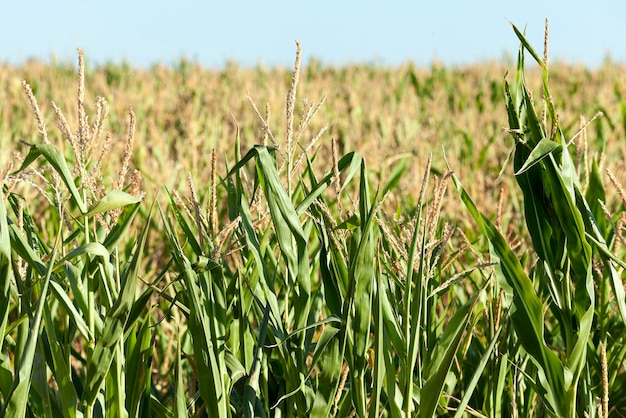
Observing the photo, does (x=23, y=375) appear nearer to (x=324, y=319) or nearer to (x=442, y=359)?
(x=324, y=319)

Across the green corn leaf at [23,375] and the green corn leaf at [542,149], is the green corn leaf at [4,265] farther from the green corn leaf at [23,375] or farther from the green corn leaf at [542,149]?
the green corn leaf at [542,149]

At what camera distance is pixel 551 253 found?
3.74 ft

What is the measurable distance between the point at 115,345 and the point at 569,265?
63 centimetres

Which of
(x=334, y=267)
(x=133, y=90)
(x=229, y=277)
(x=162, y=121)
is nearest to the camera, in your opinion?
(x=334, y=267)

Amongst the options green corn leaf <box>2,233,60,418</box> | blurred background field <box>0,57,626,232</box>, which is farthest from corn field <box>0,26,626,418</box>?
blurred background field <box>0,57,626,232</box>

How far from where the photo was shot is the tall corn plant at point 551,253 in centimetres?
106

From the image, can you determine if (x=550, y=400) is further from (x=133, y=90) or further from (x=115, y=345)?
(x=133, y=90)

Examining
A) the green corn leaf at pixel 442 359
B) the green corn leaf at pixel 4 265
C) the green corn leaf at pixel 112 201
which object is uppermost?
the green corn leaf at pixel 112 201

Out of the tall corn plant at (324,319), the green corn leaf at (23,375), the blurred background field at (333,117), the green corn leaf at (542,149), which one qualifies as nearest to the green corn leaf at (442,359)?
the tall corn plant at (324,319)

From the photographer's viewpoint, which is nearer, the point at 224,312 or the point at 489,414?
the point at 224,312

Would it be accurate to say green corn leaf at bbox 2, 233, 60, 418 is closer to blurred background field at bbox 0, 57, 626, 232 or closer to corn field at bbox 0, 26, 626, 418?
corn field at bbox 0, 26, 626, 418

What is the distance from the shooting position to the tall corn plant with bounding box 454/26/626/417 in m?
1.06

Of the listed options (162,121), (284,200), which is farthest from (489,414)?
(162,121)

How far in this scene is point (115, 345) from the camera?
3.16 feet
